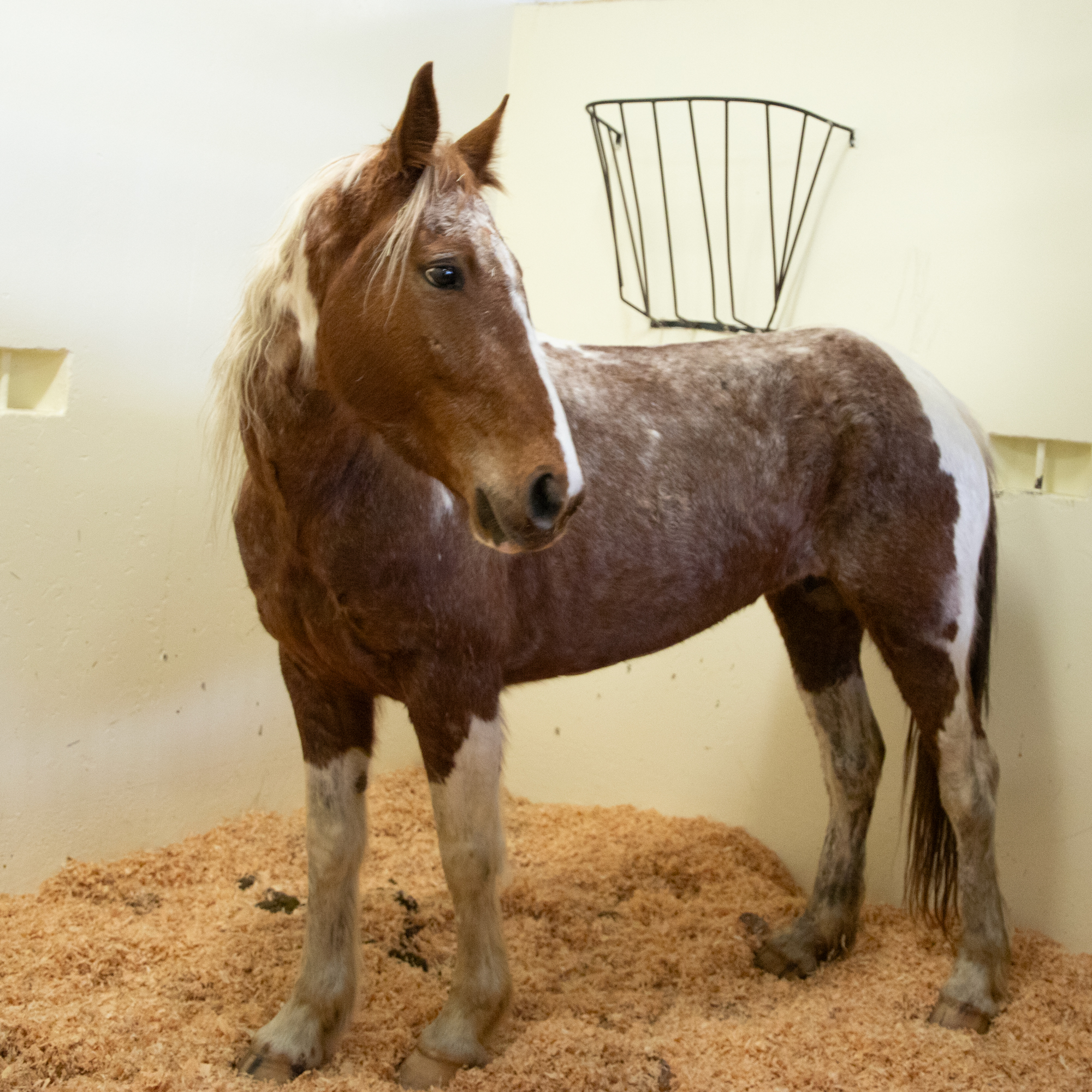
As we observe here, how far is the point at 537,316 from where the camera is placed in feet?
9.77

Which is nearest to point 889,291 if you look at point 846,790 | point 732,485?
point 732,485

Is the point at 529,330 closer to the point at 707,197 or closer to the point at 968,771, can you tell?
the point at 968,771

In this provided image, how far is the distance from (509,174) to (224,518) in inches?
51.7

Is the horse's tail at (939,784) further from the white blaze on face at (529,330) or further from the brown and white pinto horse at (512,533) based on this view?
the white blaze on face at (529,330)

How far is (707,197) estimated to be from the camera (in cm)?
272

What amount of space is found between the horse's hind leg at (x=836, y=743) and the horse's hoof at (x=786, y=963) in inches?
0.8

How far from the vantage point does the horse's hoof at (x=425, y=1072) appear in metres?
1.68

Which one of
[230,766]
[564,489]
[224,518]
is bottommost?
[230,766]

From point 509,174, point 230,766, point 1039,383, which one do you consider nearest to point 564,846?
point 230,766

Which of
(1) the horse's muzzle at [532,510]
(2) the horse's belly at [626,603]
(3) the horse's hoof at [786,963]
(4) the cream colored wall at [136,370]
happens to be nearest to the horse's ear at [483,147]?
(1) the horse's muzzle at [532,510]

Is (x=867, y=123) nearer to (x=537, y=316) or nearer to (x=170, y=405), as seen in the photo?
(x=537, y=316)

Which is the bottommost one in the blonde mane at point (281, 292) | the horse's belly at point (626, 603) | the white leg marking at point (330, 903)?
the white leg marking at point (330, 903)

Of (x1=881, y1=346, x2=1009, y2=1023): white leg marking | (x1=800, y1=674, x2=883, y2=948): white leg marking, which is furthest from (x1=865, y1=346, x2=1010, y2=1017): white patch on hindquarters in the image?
(x1=800, y1=674, x2=883, y2=948): white leg marking

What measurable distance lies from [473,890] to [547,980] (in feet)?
1.67
